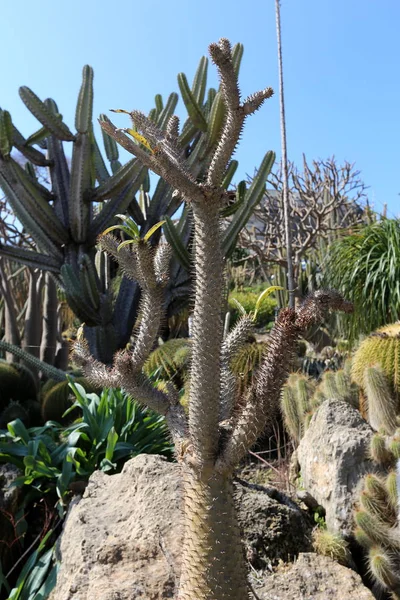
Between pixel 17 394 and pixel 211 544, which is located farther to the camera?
pixel 17 394

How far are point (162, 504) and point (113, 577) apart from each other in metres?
0.41

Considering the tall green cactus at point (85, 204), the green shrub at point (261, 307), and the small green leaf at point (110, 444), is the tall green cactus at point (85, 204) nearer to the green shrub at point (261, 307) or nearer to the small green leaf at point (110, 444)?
the small green leaf at point (110, 444)

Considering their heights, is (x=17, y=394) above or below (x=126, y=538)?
above

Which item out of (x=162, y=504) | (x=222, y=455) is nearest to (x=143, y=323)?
(x=222, y=455)

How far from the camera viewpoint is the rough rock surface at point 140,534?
2195mm

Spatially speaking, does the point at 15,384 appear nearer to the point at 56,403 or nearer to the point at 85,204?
the point at 56,403

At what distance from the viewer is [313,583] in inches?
98.8

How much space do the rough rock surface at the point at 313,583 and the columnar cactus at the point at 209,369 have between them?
35.8 inches

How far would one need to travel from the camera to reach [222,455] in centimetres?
160

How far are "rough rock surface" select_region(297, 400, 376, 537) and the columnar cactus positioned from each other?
5.73 feet

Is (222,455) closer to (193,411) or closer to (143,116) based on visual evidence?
(193,411)

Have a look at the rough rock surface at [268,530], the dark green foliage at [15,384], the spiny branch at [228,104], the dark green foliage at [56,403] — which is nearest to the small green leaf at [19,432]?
the dark green foliage at [56,403]

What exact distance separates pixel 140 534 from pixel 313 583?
83cm

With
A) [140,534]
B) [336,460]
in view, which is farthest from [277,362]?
[336,460]
